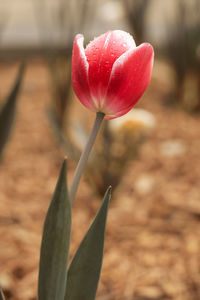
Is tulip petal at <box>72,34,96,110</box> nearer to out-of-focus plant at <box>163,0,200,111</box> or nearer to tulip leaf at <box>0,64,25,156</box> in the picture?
tulip leaf at <box>0,64,25,156</box>

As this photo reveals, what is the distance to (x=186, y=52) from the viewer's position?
2.44 metres

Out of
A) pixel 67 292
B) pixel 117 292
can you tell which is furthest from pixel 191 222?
pixel 67 292

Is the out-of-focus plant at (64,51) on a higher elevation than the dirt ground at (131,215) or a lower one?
higher

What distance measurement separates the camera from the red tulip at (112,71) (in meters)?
0.43

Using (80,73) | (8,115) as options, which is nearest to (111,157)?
(8,115)

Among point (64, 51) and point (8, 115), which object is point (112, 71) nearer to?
point (8, 115)

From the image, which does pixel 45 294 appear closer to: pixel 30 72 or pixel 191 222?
pixel 191 222

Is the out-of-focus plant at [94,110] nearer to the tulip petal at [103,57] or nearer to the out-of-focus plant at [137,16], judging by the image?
the tulip petal at [103,57]

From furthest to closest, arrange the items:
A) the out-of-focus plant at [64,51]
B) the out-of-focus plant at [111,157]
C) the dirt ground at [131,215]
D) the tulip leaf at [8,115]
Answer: the out-of-focus plant at [64,51]
the out-of-focus plant at [111,157]
the dirt ground at [131,215]
the tulip leaf at [8,115]

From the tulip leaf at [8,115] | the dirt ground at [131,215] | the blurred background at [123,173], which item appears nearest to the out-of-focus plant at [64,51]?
the blurred background at [123,173]

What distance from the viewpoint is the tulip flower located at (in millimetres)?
430

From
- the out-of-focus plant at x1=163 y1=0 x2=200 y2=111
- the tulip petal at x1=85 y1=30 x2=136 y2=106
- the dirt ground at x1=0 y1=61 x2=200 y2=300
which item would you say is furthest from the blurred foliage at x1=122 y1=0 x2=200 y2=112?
the tulip petal at x1=85 y1=30 x2=136 y2=106

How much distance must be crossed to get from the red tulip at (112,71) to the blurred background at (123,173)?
0.31m

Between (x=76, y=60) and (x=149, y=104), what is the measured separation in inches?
87.4
